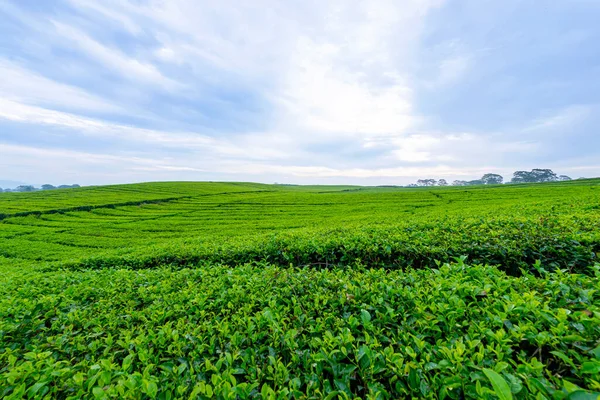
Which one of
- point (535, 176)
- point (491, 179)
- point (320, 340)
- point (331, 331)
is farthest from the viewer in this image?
point (491, 179)

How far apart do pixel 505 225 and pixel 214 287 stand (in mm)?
4906

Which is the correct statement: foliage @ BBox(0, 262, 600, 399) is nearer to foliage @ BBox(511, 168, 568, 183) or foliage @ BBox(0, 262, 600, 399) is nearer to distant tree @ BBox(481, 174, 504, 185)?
foliage @ BBox(511, 168, 568, 183)

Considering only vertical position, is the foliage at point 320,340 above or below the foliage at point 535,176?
below

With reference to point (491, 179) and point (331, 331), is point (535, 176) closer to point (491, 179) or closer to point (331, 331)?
point (491, 179)

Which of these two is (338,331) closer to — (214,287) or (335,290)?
(335,290)

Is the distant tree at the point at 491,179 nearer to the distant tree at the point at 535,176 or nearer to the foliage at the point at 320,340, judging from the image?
the distant tree at the point at 535,176

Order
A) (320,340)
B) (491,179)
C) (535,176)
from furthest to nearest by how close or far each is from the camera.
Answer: (491,179)
(535,176)
(320,340)

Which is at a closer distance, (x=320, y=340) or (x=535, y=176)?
(x=320, y=340)

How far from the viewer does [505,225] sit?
4.55 metres

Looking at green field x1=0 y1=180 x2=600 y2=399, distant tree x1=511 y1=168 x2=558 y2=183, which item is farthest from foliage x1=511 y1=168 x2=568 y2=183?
green field x1=0 y1=180 x2=600 y2=399

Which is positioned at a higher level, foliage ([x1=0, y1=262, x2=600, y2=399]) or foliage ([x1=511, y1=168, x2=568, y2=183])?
foliage ([x1=511, y1=168, x2=568, y2=183])

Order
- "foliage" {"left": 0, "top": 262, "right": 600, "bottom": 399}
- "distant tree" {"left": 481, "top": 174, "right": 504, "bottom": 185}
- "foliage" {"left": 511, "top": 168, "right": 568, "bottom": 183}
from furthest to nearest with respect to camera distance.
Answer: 1. "distant tree" {"left": 481, "top": 174, "right": 504, "bottom": 185}
2. "foliage" {"left": 511, "top": 168, "right": 568, "bottom": 183}
3. "foliage" {"left": 0, "top": 262, "right": 600, "bottom": 399}

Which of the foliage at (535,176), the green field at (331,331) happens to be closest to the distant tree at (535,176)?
the foliage at (535,176)

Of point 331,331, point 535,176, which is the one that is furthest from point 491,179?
point 331,331
